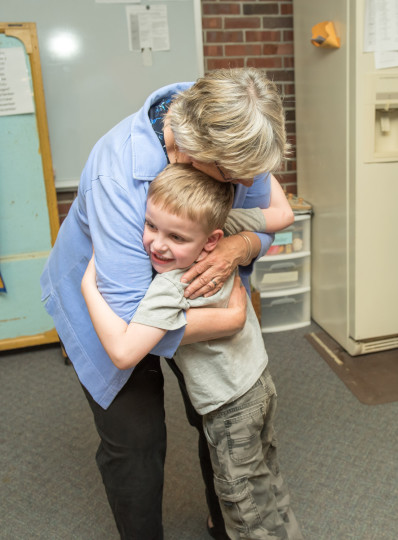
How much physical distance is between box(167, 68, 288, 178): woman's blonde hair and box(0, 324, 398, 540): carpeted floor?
1.19 m

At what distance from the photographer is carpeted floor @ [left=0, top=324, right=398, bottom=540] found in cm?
159

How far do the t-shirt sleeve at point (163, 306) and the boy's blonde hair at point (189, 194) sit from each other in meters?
0.14

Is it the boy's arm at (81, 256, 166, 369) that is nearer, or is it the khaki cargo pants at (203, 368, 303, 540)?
the boy's arm at (81, 256, 166, 369)

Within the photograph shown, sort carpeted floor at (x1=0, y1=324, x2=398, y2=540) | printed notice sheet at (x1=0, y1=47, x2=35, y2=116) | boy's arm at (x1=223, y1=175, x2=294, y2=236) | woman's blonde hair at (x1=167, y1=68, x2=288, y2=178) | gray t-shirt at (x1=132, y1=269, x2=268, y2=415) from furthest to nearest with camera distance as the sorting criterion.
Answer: printed notice sheet at (x1=0, y1=47, x2=35, y2=116), carpeted floor at (x1=0, y1=324, x2=398, y2=540), boy's arm at (x1=223, y1=175, x2=294, y2=236), gray t-shirt at (x1=132, y1=269, x2=268, y2=415), woman's blonde hair at (x1=167, y1=68, x2=288, y2=178)

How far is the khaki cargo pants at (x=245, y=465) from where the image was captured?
1.15m

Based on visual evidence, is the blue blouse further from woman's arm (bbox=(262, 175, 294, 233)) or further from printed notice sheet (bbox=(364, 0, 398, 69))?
printed notice sheet (bbox=(364, 0, 398, 69))

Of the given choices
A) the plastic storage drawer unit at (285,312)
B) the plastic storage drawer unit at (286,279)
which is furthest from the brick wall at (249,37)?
the plastic storage drawer unit at (285,312)

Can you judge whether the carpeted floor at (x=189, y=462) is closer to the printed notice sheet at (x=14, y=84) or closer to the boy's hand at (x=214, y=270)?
the boy's hand at (x=214, y=270)

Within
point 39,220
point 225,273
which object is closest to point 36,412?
point 39,220

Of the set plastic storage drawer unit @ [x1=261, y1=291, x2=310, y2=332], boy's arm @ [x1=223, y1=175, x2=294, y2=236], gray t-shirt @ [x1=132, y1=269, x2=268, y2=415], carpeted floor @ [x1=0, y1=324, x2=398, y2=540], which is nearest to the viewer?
gray t-shirt @ [x1=132, y1=269, x2=268, y2=415]

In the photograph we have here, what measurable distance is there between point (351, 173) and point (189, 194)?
1.57 meters

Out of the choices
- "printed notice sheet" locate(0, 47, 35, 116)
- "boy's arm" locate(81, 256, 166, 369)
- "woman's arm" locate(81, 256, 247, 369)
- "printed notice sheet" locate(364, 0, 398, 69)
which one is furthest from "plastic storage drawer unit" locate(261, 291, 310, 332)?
"boy's arm" locate(81, 256, 166, 369)

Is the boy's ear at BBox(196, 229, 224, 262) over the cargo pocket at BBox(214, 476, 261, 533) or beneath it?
over

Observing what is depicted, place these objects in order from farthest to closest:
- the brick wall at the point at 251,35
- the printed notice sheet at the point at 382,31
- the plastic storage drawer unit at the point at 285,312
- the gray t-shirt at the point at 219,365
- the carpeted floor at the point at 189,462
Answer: the plastic storage drawer unit at the point at 285,312, the brick wall at the point at 251,35, the printed notice sheet at the point at 382,31, the carpeted floor at the point at 189,462, the gray t-shirt at the point at 219,365
